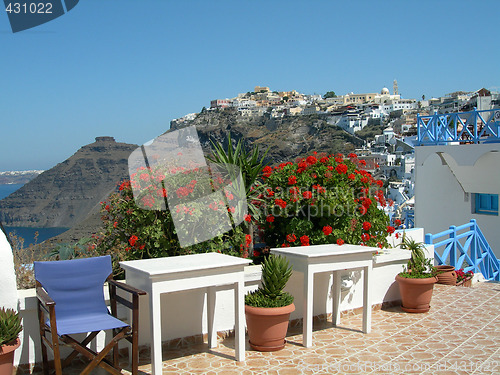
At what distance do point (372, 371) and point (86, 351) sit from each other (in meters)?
2.12

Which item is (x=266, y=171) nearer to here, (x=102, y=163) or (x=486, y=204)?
(x=102, y=163)

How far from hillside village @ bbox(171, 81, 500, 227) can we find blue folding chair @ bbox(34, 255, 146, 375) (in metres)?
67.9

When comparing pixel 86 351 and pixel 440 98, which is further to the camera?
pixel 440 98

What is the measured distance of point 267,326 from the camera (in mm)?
3980

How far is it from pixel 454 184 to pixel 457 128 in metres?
1.79

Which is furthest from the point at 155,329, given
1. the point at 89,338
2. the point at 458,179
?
the point at 458,179

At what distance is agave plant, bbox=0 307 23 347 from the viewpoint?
3055 millimetres

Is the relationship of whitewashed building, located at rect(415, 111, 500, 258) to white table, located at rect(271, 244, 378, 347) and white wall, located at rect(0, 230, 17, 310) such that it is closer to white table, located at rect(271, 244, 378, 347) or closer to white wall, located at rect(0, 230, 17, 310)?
white table, located at rect(271, 244, 378, 347)

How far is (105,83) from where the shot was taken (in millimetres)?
10555

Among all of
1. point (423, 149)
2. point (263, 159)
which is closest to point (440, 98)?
point (423, 149)

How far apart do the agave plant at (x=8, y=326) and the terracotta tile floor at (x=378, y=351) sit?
Result: 2.17 feet

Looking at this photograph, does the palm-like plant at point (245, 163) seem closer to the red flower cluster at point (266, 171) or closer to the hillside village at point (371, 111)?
the red flower cluster at point (266, 171)

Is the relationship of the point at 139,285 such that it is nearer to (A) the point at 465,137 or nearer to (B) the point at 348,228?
(B) the point at 348,228

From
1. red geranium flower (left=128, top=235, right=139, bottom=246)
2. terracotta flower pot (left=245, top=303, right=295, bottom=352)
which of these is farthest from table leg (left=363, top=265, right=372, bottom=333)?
red geranium flower (left=128, top=235, right=139, bottom=246)
